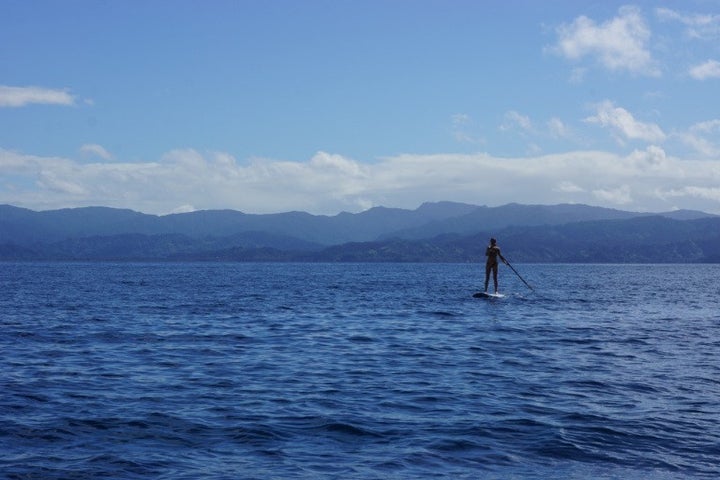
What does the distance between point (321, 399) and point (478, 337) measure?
51.5ft

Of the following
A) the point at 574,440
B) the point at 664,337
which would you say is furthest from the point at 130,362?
the point at 664,337

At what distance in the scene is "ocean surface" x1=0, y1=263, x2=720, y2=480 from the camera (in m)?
13.1

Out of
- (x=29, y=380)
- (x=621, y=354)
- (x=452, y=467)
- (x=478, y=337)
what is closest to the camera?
(x=452, y=467)

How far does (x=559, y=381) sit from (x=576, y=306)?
34377mm

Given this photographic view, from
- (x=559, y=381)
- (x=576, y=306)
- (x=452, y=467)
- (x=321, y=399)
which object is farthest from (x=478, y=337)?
(x=576, y=306)

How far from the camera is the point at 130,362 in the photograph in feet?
80.6

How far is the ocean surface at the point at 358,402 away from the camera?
13.1 metres

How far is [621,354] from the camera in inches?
1073

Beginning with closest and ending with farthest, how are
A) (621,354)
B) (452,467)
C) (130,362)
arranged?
(452,467) → (130,362) → (621,354)

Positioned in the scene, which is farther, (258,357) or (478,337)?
(478,337)

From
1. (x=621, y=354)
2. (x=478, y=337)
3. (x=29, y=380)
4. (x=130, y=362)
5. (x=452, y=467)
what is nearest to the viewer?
(x=452, y=467)

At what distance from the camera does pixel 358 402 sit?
1797 centimetres

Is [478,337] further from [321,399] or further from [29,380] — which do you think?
[29,380]

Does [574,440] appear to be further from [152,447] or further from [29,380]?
[29,380]
